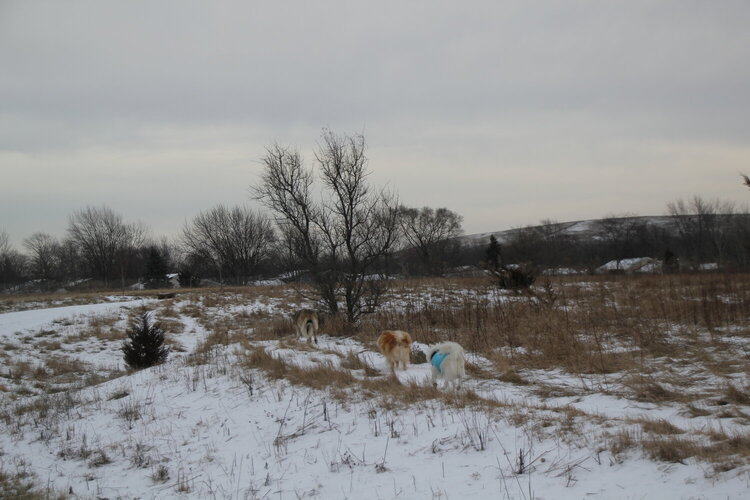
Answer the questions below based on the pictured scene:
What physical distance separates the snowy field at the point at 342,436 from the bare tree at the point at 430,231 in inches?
2184

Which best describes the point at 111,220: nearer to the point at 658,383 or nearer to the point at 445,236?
the point at 445,236

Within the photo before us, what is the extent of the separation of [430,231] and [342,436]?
62.3 meters

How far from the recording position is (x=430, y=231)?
66.6 m

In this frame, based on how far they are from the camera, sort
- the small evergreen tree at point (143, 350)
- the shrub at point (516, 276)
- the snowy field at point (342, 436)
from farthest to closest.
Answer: the shrub at point (516, 276)
the small evergreen tree at point (143, 350)
the snowy field at point (342, 436)

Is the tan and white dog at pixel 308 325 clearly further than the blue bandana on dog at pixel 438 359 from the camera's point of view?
Yes

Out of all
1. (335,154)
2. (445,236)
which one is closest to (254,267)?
(445,236)

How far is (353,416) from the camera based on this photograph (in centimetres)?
567

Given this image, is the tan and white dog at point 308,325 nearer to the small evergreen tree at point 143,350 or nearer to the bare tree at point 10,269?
the small evergreen tree at point 143,350

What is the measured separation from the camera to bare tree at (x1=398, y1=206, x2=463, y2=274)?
2544 inches

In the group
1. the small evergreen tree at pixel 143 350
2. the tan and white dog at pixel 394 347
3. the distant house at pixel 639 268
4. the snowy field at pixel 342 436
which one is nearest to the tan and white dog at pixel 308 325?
the snowy field at pixel 342 436

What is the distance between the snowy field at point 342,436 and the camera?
3654 millimetres

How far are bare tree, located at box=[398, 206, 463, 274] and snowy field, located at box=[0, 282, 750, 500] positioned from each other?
55.5 m

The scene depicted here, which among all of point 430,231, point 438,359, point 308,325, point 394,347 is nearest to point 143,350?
point 308,325

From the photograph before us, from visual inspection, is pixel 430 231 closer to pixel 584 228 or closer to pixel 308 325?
pixel 308 325
